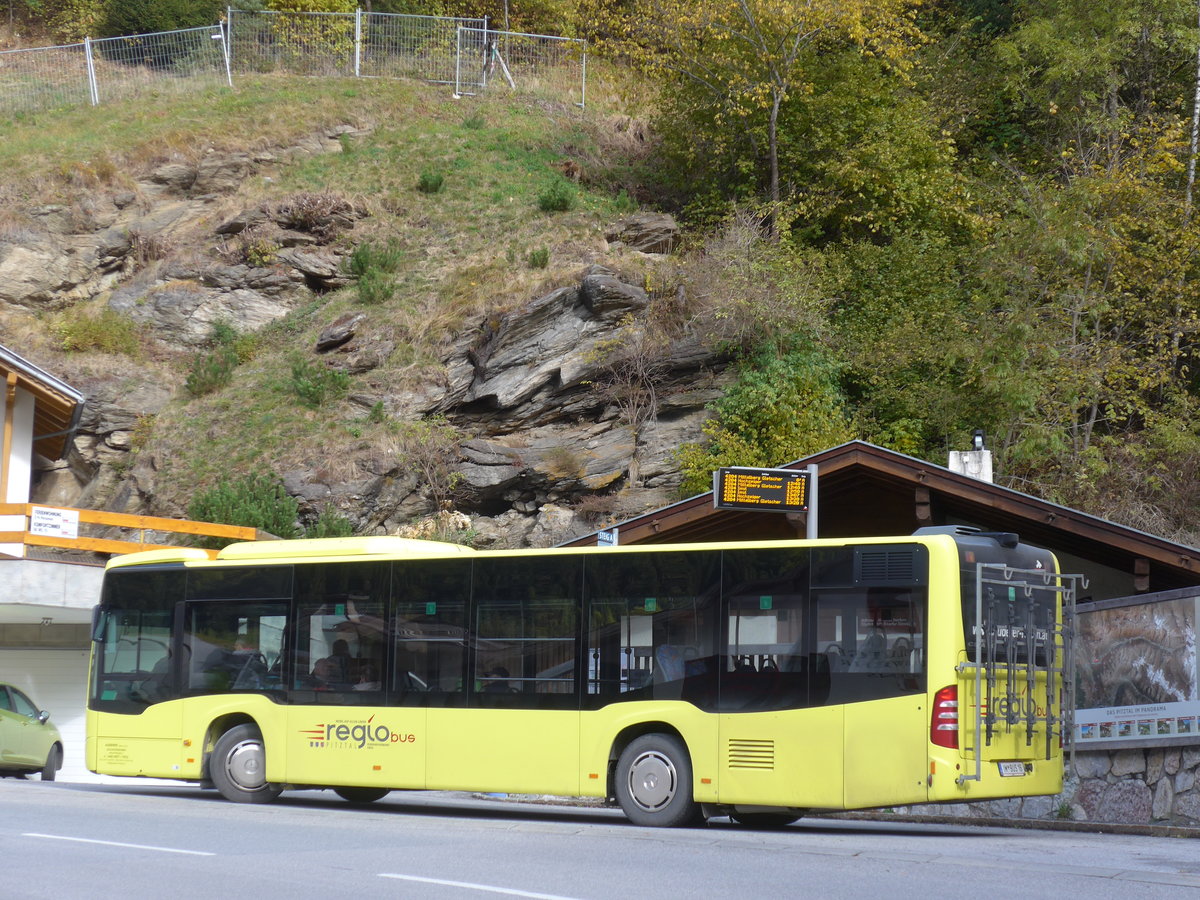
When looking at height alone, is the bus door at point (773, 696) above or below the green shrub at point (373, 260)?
below

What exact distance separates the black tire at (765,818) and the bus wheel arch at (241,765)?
18.4ft

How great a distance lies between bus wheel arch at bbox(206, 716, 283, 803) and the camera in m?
14.5

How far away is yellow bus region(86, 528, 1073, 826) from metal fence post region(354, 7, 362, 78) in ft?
121

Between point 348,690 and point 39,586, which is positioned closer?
point 348,690

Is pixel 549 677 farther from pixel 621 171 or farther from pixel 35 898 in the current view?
pixel 621 171

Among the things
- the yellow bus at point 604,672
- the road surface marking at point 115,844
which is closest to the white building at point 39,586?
the yellow bus at point 604,672

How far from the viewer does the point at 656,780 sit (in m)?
12.3

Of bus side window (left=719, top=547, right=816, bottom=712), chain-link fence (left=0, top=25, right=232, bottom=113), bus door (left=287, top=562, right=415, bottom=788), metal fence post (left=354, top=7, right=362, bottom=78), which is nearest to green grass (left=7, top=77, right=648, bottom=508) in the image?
metal fence post (left=354, top=7, right=362, bottom=78)

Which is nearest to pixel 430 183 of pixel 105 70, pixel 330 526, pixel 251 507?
pixel 251 507

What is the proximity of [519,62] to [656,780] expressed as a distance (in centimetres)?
4087

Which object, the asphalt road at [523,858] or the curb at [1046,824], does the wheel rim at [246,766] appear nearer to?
the asphalt road at [523,858]

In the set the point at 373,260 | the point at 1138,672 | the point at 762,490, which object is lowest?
the point at 1138,672

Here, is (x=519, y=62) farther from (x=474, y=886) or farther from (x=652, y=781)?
(x=474, y=886)

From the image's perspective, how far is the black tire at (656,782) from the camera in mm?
12234
